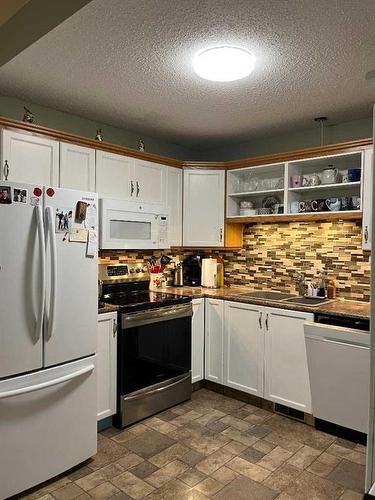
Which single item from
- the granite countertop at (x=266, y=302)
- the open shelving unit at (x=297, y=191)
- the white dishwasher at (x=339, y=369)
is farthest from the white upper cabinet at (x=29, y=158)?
the white dishwasher at (x=339, y=369)

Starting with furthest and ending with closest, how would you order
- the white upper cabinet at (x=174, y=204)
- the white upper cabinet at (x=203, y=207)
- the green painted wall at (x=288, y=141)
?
the white upper cabinet at (x=203, y=207)
the white upper cabinet at (x=174, y=204)
the green painted wall at (x=288, y=141)

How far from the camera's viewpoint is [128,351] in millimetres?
2920

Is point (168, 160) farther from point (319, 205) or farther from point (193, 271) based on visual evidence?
point (319, 205)

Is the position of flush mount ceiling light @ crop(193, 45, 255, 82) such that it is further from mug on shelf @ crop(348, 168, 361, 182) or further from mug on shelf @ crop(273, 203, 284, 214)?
mug on shelf @ crop(273, 203, 284, 214)

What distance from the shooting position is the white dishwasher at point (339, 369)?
2.62m

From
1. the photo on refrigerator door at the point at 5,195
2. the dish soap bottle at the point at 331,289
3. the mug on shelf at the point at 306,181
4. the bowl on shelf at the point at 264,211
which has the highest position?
the mug on shelf at the point at 306,181

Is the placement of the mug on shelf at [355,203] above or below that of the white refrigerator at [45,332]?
above

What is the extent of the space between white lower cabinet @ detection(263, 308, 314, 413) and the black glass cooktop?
767 millimetres

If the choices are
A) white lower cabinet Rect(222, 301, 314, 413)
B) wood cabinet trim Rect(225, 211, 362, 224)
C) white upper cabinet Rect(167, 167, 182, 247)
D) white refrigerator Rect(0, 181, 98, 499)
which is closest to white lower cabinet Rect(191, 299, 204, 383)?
white lower cabinet Rect(222, 301, 314, 413)

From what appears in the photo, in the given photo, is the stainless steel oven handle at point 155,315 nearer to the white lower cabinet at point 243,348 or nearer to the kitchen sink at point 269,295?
the white lower cabinet at point 243,348

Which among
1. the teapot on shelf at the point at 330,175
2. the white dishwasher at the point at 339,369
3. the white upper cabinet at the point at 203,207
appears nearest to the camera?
the white dishwasher at the point at 339,369

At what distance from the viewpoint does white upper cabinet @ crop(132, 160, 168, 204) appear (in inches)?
138

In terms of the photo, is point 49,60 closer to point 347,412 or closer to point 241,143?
point 241,143

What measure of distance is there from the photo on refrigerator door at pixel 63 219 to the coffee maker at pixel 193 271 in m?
2.01
